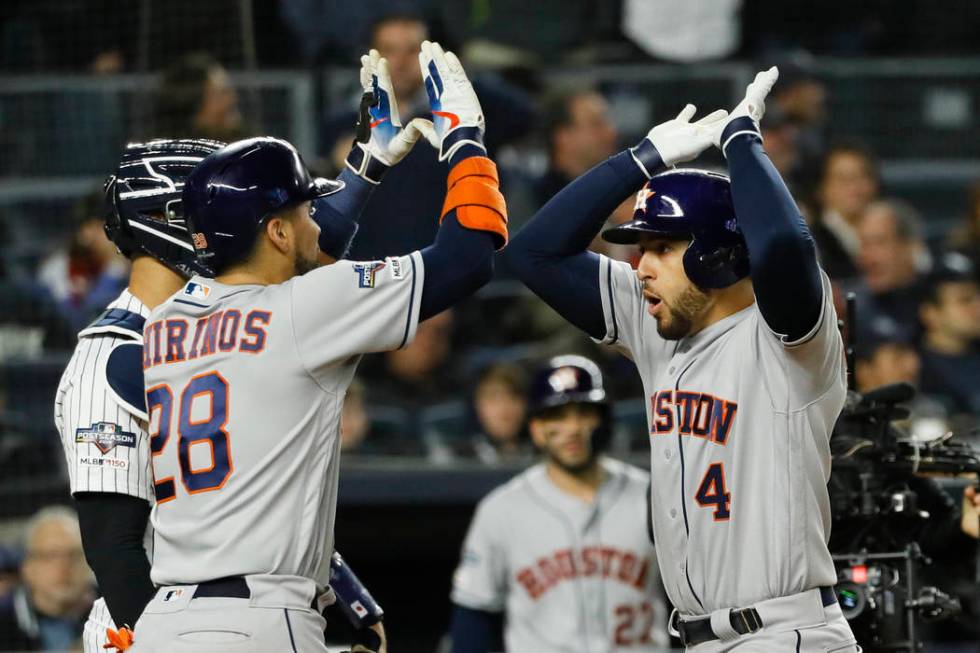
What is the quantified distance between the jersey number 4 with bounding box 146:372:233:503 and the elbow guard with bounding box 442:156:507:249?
0.58 m

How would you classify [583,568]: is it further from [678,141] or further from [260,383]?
[260,383]

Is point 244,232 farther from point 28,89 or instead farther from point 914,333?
point 28,89

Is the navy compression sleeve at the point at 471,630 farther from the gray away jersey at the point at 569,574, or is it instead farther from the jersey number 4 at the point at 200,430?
the jersey number 4 at the point at 200,430

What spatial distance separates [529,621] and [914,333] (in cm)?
300

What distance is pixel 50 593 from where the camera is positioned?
637 cm

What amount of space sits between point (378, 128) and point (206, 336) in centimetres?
82

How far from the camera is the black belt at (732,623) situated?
3092 mm

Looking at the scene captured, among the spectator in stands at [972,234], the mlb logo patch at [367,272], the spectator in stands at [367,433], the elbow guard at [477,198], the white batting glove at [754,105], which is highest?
the white batting glove at [754,105]

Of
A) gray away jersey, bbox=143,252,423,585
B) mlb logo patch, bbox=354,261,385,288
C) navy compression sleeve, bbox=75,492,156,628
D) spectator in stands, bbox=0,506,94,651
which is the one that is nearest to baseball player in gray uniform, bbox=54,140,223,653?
navy compression sleeve, bbox=75,492,156,628

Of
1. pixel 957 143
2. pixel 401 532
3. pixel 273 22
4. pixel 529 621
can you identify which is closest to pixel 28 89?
pixel 273 22

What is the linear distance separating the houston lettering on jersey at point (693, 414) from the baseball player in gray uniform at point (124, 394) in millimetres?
1069

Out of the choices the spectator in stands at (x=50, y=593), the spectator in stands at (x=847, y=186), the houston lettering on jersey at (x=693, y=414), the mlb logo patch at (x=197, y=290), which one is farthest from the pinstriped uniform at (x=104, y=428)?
the spectator in stands at (x=847, y=186)

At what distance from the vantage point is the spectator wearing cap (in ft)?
24.3

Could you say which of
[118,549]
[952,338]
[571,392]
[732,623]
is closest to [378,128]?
[118,549]
